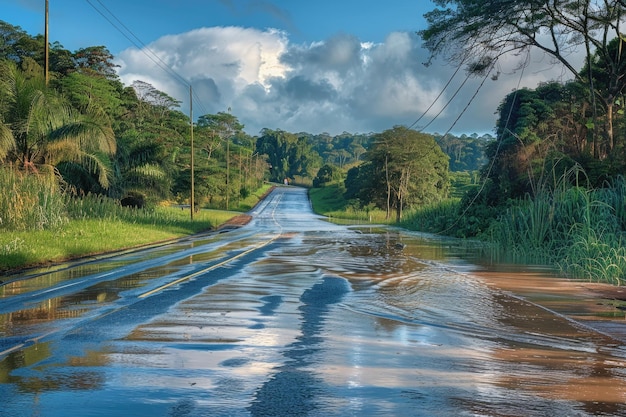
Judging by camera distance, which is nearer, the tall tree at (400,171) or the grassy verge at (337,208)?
the tall tree at (400,171)

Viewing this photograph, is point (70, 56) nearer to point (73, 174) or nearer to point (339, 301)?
point (73, 174)

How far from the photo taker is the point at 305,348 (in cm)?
772

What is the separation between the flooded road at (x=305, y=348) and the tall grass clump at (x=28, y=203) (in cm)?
756

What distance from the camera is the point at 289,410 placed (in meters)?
5.36

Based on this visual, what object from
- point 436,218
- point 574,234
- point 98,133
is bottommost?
point 574,234

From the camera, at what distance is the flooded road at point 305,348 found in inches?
220

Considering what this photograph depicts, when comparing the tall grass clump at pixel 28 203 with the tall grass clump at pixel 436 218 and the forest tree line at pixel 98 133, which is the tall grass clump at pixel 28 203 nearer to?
the forest tree line at pixel 98 133

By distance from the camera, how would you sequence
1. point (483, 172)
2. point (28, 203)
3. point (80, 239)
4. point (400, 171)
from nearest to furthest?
1. point (28, 203)
2. point (80, 239)
3. point (483, 172)
4. point (400, 171)

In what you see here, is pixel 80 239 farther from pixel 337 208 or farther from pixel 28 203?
pixel 337 208

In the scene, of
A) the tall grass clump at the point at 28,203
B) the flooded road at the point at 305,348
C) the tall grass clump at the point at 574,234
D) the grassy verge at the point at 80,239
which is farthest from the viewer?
the tall grass clump at the point at 28,203

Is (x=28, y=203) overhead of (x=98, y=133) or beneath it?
beneath

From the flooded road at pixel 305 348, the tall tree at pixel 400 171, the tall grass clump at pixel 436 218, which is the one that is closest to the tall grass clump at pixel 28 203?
the flooded road at pixel 305 348

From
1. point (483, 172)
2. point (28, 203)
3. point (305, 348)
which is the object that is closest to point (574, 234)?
point (305, 348)

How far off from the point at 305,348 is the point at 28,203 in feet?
59.2
